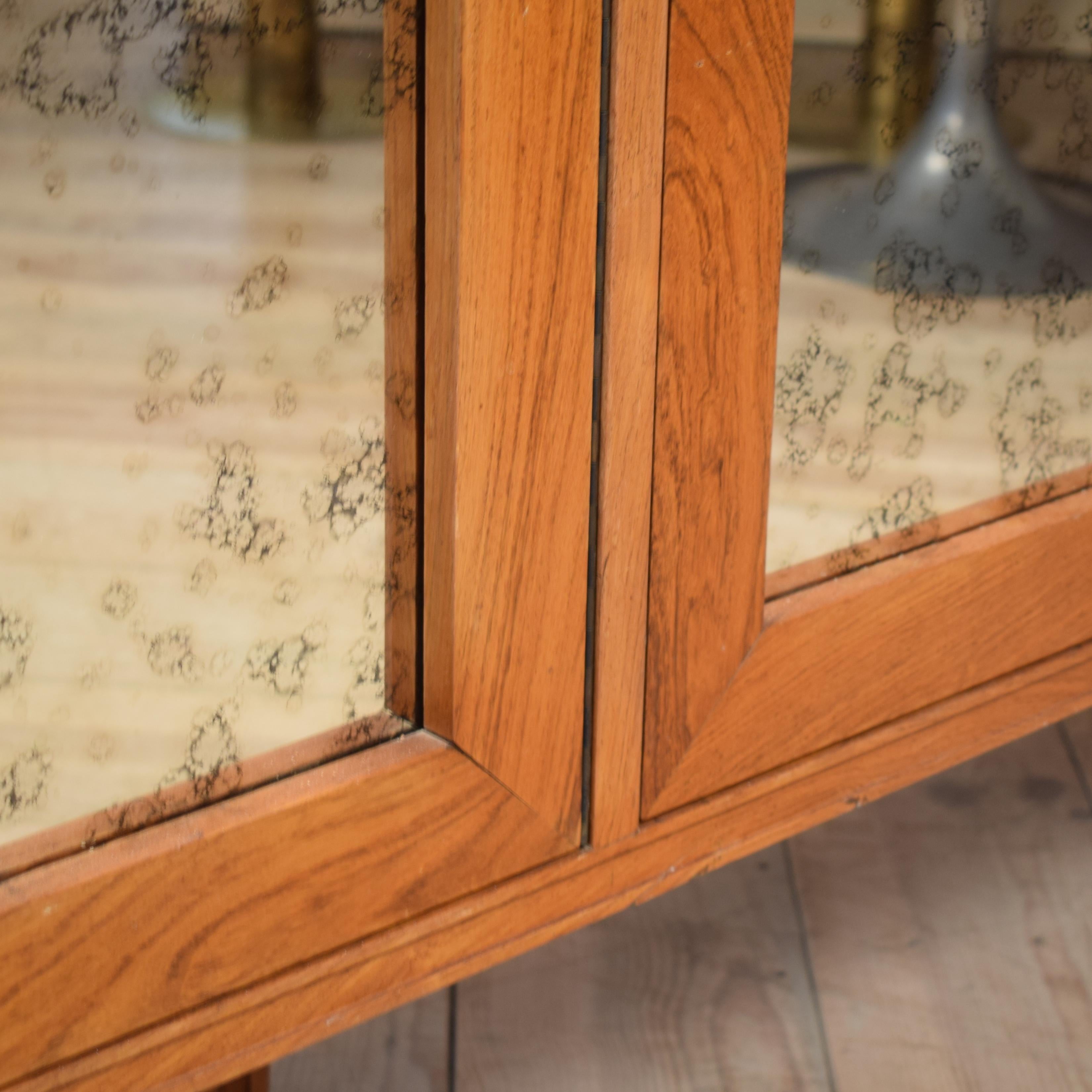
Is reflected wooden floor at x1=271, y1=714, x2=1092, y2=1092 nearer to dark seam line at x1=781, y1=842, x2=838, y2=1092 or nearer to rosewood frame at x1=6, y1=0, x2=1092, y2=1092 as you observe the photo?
dark seam line at x1=781, y1=842, x2=838, y2=1092

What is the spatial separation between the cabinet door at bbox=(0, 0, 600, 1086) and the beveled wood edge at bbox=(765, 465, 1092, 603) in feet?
0.32

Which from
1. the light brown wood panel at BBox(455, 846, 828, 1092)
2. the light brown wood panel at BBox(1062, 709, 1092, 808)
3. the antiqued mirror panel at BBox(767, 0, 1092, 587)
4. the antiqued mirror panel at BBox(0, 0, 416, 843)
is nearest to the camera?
the antiqued mirror panel at BBox(0, 0, 416, 843)

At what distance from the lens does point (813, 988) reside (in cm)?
73

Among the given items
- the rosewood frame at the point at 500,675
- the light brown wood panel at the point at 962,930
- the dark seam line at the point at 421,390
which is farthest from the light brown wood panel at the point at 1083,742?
the dark seam line at the point at 421,390

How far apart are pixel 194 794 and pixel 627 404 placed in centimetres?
17

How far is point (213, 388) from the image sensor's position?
0.35 meters

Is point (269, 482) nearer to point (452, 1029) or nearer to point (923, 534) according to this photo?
point (923, 534)

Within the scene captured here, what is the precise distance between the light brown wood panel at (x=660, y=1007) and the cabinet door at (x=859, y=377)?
0.24 meters

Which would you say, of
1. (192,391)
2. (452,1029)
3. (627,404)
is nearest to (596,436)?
(627,404)

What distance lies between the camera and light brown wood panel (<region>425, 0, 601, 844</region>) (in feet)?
1.16

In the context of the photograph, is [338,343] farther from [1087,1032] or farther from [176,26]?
[1087,1032]

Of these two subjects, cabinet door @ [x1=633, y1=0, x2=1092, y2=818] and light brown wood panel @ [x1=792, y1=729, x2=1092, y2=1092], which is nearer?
cabinet door @ [x1=633, y1=0, x2=1092, y2=818]

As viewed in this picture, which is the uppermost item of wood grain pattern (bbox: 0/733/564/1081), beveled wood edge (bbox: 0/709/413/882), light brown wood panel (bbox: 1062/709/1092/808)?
beveled wood edge (bbox: 0/709/413/882)

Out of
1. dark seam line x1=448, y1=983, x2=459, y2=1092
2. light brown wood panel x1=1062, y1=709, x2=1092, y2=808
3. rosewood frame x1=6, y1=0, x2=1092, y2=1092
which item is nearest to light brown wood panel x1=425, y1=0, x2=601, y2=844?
rosewood frame x1=6, y1=0, x2=1092, y2=1092
